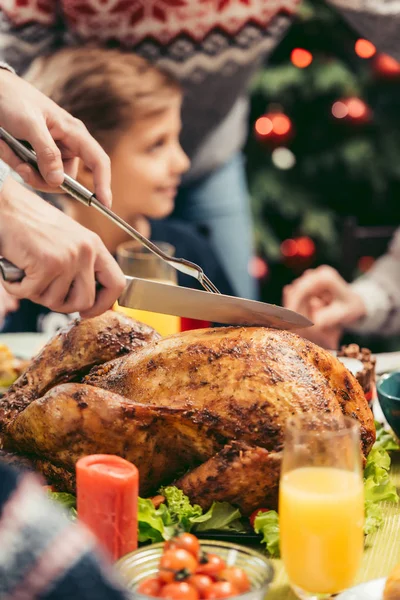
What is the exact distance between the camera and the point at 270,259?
4227mm

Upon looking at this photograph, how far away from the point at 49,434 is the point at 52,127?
53 cm

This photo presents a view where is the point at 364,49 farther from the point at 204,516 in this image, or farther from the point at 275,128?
the point at 204,516

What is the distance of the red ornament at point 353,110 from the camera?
3.91 meters

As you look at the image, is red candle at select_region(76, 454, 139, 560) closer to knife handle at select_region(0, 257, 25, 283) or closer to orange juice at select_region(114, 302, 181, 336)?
knife handle at select_region(0, 257, 25, 283)

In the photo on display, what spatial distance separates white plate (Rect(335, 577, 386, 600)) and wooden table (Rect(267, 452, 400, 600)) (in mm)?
108

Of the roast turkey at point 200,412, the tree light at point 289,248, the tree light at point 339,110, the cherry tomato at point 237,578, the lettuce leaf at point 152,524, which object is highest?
the cherry tomato at point 237,578

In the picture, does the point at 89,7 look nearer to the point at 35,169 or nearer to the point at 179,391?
the point at 35,169

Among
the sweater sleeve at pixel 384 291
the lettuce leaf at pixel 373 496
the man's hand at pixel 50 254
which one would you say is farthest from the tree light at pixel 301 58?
the man's hand at pixel 50 254

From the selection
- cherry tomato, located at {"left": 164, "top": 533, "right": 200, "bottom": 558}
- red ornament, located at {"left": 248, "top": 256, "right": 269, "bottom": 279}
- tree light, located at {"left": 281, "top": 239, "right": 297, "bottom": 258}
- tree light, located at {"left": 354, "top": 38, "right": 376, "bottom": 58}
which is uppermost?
cherry tomato, located at {"left": 164, "top": 533, "right": 200, "bottom": 558}

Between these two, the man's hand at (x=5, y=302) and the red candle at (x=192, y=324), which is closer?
the red candle at (x=192, y=324)

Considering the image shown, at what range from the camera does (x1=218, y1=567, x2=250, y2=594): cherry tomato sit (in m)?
0.96

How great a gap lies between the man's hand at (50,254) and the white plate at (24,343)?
0.88 metres

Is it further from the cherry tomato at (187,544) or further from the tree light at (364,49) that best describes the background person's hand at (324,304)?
the tree light at (364,49)

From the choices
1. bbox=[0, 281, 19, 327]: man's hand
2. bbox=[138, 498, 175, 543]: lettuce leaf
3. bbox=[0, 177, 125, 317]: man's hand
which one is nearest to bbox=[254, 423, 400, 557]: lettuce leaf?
bbox=[138, 498, 175, 543]: lettuce leaf
